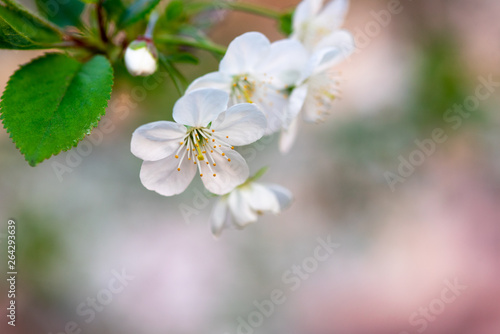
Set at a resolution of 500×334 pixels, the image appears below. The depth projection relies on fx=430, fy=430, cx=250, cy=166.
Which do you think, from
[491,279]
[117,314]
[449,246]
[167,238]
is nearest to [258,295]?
[167,238]

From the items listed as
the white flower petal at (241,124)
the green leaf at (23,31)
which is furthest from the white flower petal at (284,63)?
the green leaf at (23,31)

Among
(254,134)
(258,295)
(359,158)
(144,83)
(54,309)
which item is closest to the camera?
(254,134)

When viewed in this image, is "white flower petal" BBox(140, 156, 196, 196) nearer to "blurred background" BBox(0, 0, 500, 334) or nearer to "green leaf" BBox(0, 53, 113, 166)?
"green leaf" BBox(0, 53, 113, 166)

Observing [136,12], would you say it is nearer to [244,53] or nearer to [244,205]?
[244,53]

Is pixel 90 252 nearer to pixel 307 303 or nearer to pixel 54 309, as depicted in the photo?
pixel 54 309

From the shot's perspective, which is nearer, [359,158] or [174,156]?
[174,156]

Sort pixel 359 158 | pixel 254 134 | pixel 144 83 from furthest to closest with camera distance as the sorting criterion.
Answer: pixel 359 158
pixel 144 83
pixel 254 134

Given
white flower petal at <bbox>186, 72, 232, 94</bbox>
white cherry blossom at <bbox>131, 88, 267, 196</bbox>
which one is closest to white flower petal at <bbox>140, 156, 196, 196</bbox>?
white cherry blossom at <bbox>131, 88, 267, 196</bbox>
